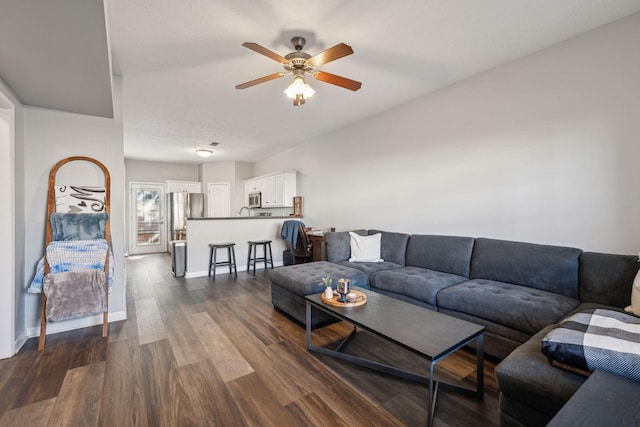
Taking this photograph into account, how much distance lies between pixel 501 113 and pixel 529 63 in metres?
0.47

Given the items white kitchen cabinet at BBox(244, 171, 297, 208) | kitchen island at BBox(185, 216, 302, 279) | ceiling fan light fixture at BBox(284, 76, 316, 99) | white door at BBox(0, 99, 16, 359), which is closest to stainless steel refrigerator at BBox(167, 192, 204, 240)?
white kitchen cabinet at BBox(244, 171, 297, 208)

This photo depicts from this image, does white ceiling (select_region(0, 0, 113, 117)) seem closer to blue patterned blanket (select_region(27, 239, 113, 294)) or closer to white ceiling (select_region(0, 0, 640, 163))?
white ceiling (select_region(0, 0, 640, 163))

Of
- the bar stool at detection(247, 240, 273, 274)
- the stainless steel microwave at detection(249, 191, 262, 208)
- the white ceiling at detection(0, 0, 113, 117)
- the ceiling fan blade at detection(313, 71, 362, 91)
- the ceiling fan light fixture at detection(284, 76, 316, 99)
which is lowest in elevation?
the bar stool at detection(247, 240, 273, 274)

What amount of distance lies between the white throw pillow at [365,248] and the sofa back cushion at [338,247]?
0.26 ft

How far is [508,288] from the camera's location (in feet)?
7.72

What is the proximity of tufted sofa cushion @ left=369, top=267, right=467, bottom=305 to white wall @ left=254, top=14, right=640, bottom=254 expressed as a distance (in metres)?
0.70

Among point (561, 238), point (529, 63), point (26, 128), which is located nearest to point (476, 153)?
point (529, 63)

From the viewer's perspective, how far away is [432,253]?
10.4 feet

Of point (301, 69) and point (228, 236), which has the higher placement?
point (301, 69)

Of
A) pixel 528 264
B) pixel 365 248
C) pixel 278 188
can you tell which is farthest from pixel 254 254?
pixel 528 264

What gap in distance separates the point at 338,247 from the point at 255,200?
4.02m

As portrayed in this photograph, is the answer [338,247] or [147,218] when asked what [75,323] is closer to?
[338,247]

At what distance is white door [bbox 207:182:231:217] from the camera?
795 cm

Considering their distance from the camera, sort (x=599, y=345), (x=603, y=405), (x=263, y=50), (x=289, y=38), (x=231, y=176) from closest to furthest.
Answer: (x=603, y=405) → (x=599, y=345) → (x=263, y=50) → (x=289, y=38) → (x=231, y=176)
